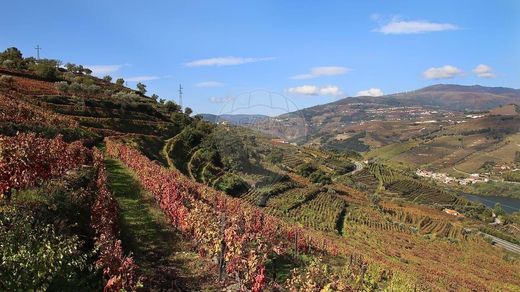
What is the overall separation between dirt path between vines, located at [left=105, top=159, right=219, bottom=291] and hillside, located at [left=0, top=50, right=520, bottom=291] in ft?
0.23

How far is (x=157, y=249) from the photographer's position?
15758mm

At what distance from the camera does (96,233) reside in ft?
41.7

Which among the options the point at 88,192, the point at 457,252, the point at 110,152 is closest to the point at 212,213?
the point at 88,192

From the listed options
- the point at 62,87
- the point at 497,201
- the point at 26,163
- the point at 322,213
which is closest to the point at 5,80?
the point at 62,87

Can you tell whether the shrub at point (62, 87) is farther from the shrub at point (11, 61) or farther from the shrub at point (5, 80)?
the shrub at point (11, 61)

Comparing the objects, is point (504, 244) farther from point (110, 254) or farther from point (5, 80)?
point (110, 254)

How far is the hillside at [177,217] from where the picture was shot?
10781 mm

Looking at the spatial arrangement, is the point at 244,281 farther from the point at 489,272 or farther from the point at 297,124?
the point at 489,272

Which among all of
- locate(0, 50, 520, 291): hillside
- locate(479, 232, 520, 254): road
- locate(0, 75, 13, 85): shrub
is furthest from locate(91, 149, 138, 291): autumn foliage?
locate(479, 232, 520, 254): road

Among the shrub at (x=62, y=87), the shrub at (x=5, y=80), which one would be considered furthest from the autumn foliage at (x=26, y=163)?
the shrub at (x=62, y=87)

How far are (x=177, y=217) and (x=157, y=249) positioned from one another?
8.74 feet

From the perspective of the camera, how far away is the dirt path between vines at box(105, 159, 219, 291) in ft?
41.9

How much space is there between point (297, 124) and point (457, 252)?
111ft

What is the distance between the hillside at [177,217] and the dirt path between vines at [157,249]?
0.07m
